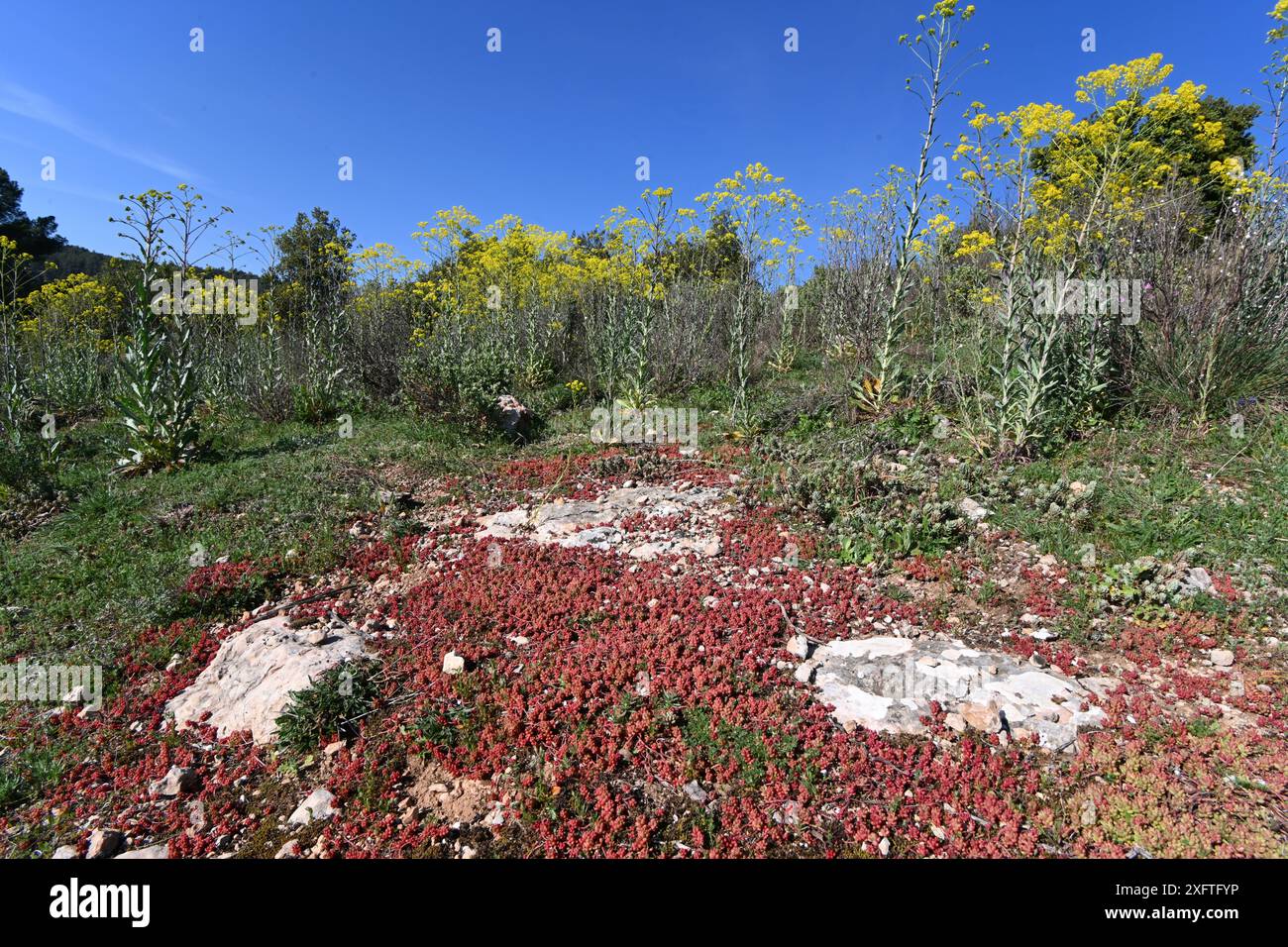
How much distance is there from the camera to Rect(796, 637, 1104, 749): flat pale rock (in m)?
2.86

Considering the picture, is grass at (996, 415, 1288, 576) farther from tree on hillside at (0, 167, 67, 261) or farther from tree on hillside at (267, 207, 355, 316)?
tree on hillside at (0, 167, 67, 261)

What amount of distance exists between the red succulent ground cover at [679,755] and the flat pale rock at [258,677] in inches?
4.6

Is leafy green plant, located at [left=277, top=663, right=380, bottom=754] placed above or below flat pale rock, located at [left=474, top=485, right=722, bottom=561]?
below

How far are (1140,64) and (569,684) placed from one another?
10.4 m

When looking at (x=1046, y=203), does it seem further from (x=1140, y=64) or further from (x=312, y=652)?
(x=312, y=652)

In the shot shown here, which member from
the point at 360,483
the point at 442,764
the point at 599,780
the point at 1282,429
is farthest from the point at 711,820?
the point at 1282,429

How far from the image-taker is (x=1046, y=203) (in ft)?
28.8

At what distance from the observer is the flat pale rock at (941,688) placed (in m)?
2.86

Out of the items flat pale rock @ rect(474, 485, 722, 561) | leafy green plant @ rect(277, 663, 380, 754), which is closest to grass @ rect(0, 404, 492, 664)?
flat pale rock @ rect(474, 485, 722, 561)

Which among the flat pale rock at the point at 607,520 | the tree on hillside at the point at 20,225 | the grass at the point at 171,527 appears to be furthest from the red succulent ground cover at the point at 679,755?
the tree on hillside at the point at 20,225

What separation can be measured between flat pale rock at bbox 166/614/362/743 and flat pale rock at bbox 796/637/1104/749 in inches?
112

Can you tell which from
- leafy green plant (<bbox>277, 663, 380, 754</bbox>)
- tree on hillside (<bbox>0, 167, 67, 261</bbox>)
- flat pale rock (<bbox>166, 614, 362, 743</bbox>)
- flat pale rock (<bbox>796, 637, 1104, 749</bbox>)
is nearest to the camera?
flat pale rock (<bbox>796, 637, 1104, 749</bbox>)

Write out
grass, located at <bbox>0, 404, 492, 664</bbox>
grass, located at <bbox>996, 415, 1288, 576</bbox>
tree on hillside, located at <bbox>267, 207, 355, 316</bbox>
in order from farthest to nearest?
→ tree on hillside, located at <bbox>267, 207, 355, 316</bbox> → grass, located at <bbox>0, 404, 492, 664</bbox> → grass, located at <bbox>996, 415, 1288, 576</bbox>

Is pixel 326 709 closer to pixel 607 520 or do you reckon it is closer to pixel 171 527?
pixel 607 520
